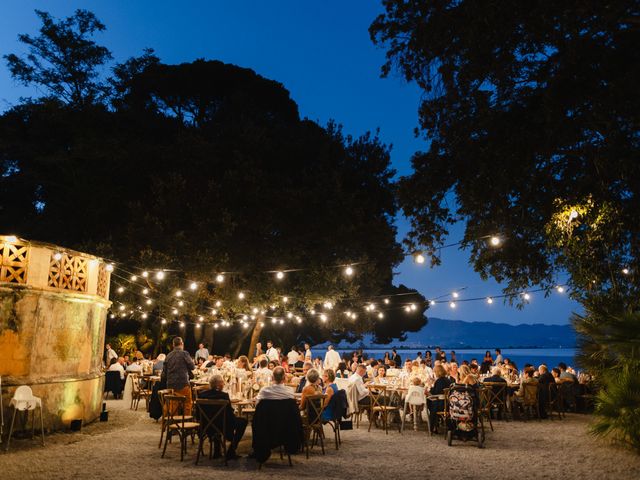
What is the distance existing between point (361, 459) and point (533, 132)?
19.9 feet

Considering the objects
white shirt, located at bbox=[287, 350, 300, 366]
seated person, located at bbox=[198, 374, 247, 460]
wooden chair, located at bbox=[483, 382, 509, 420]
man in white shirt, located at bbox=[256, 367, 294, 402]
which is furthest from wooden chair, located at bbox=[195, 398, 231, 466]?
white shirt, located at bbox=[287, 350, 300, 366]

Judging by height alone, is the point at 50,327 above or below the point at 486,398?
above

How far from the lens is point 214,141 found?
69.2 ft

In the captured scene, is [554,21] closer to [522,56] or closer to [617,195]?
[522,56]

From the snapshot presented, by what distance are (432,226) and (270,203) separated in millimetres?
9372

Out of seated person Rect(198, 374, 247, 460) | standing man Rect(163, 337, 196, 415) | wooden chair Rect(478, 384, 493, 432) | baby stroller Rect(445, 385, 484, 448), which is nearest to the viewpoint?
seated person Rect(198, 374, 247, 460)

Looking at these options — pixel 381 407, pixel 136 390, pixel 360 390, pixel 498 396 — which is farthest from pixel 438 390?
pixel 136 390

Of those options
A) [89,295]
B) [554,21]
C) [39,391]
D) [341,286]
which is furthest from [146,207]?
[554,21]

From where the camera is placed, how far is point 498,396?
1124 centimetres

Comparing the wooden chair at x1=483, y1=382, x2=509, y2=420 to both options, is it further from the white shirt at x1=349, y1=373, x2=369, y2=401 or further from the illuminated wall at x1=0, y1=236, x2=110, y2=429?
the illuminated wall at x1=0, y1=236, x2=110, y2=429

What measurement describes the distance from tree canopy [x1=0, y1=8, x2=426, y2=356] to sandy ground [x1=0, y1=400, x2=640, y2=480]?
27.9ft

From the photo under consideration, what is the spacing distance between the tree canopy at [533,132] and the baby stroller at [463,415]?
9.43ft

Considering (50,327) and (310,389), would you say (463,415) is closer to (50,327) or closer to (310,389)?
(310,389)

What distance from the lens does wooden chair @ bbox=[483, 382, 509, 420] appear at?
10611 mm
